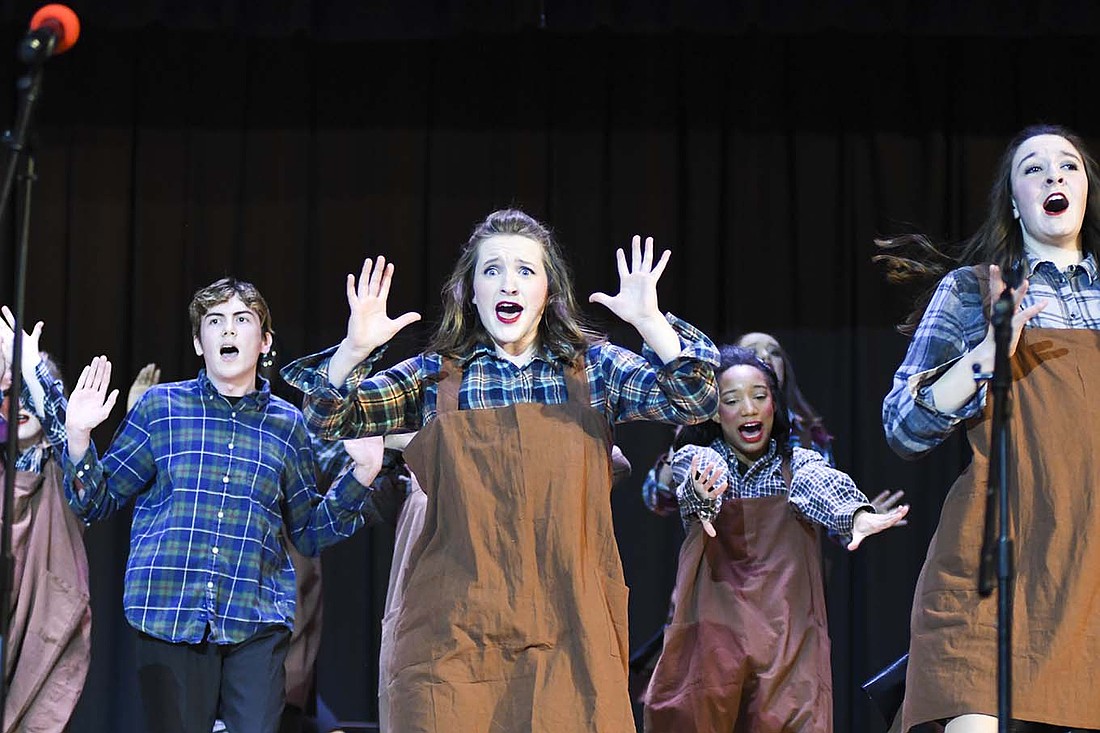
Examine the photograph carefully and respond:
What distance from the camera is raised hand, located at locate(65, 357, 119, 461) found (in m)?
4.21

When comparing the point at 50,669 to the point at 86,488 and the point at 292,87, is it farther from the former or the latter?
the point at 292,87

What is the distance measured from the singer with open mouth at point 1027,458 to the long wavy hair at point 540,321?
763 millimetres

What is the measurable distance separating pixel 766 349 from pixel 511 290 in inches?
79.8

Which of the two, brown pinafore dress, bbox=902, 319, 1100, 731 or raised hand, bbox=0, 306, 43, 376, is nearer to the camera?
brown pinafore dress, bbox=902, 319, 1100, 731

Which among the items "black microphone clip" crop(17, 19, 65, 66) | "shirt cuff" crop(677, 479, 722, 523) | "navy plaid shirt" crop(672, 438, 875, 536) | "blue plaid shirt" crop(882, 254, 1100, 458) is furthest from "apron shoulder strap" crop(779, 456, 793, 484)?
"black microphone clip" crop(17, 19, 65, 66)

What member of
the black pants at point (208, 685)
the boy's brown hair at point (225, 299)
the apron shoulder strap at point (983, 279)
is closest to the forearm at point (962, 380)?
the apron shoulder strap at point (983, 279)

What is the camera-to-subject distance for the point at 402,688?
10.4ft

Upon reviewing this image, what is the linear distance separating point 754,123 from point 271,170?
6.71ft

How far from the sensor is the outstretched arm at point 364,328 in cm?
326

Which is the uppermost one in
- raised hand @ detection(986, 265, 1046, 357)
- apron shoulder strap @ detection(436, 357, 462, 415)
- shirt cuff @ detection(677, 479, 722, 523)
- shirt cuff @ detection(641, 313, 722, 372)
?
raised hand @ detection(986, 265, 1046, 357)

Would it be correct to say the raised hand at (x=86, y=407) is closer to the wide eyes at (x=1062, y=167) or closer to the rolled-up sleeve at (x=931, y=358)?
the rolled-up sleeve at (x=931, y=358)

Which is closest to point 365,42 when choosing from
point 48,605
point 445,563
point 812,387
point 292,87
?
point 292,87

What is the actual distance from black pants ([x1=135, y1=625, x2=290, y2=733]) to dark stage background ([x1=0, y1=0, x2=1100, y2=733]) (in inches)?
75.9

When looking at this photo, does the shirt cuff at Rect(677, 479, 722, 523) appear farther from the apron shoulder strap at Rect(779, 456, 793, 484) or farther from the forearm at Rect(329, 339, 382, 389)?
the forearm at Rect(329, 339, 382, 389)
